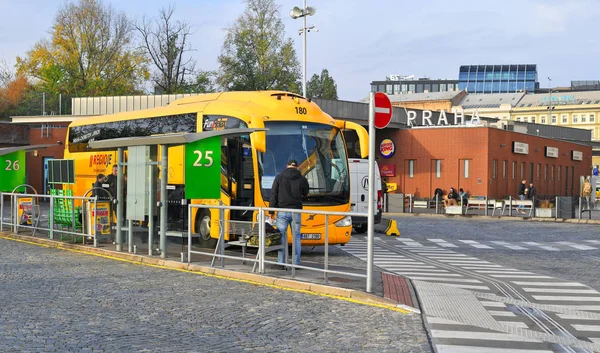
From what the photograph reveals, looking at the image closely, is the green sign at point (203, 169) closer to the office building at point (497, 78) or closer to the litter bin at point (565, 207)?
the litter bin at point (565, 207)

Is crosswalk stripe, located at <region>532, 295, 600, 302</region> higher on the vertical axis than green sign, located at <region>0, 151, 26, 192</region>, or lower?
lower

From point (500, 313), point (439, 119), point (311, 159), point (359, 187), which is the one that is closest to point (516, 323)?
point (500, 313)

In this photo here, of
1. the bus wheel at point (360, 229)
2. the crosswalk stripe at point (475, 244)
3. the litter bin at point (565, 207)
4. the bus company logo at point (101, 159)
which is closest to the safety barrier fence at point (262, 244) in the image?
the bus company logo at point (101, 159)

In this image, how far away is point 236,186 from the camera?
54.8 feet

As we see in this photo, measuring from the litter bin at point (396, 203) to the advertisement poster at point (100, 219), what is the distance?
26.7 meters

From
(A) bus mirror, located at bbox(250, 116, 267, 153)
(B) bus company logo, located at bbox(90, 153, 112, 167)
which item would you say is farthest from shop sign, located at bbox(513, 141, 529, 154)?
(A) bus mirror, located at bbox(250, 116, 267, 153)

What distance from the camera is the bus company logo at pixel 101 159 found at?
22.3 m

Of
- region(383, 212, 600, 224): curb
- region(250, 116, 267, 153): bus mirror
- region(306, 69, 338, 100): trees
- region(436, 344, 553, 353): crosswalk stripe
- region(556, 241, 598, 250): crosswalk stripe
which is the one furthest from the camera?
region(306, 69, 338, 100): trees

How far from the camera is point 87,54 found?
2554 inches

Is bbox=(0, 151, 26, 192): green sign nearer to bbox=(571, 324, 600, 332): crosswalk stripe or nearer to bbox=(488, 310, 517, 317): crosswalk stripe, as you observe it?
bbox=(488, 310, 517, 317): crosswalk stripe

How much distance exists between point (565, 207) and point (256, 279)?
2668 cm

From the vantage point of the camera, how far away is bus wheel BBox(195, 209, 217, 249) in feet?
47.2

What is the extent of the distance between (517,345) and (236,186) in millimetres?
9444

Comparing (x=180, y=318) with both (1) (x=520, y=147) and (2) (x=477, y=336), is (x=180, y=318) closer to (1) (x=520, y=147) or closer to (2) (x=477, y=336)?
(2) (x=477, y=336)
